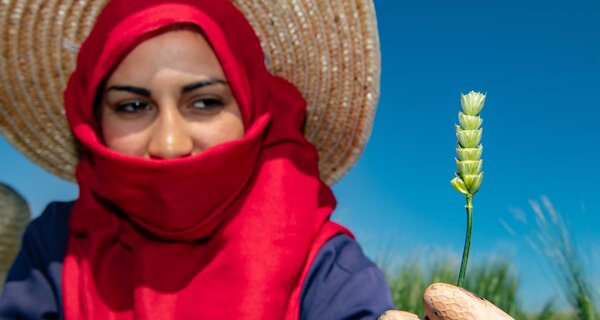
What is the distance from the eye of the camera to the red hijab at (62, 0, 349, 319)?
1340 mm

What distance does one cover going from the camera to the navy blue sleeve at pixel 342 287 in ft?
4.42

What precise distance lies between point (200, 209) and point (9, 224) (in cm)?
79

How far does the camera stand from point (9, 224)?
1.91 meters

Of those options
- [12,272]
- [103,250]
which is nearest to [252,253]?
[103,250]

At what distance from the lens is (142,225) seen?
4.67 feet

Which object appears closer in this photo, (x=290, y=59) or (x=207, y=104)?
(x=207, y=104)

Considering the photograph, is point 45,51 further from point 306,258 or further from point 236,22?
point 306,258

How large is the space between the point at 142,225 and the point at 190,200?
134 mm

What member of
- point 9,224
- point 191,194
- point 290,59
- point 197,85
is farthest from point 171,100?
point 9,224

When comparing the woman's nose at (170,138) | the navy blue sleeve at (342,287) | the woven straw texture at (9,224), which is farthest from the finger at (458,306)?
the woven straw texture at (9,224)

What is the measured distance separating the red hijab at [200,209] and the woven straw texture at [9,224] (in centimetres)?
50

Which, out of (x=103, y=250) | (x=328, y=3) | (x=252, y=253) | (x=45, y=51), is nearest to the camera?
(x=252, y=253)

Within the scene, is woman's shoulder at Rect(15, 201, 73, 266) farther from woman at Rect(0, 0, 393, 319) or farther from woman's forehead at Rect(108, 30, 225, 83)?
woman's forehead at Rect(108, 30, 225, 83)

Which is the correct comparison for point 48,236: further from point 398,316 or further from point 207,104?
point 398,316
